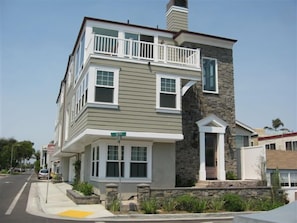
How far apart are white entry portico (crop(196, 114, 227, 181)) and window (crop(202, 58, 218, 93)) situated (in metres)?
1.92

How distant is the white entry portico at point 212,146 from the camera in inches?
728

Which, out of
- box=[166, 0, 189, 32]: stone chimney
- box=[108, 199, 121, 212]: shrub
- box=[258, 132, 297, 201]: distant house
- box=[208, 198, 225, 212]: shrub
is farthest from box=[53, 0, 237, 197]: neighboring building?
box=[208, 198, 225, 212]: shrub

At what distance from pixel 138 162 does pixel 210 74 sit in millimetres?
7557

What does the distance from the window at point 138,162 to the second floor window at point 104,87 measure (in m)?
2.92

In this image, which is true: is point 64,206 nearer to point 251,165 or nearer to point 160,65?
point 160,65

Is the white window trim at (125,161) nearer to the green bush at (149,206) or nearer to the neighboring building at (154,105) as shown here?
the neighboring building at (154,105)

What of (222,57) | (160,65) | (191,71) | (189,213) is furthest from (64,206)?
(222,57)

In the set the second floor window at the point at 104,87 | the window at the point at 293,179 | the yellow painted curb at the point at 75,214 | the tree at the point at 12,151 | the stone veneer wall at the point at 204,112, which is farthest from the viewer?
the tree at the point at 12,151

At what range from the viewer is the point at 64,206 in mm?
14305

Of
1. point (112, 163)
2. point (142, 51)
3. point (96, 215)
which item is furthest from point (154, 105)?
point (96, 215)

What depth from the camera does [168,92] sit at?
16.6 m

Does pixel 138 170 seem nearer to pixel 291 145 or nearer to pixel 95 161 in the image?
pixel 95 161

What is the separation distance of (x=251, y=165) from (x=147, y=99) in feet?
26.1

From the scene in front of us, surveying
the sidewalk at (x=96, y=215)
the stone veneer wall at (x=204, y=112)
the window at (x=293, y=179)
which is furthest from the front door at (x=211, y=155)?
the sidewalk at (x=96, y=215)
